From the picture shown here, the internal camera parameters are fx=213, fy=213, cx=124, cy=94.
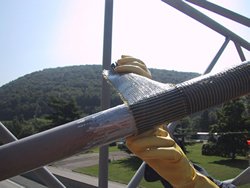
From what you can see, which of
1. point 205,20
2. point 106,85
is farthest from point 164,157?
point 205,20

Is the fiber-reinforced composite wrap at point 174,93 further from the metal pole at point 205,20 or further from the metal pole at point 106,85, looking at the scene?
the metal pole at point 205,20

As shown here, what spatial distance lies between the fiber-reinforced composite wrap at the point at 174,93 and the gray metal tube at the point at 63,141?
0.13 m

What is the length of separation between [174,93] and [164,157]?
0.52m

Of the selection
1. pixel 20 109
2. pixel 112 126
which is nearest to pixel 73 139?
pixel 112 126

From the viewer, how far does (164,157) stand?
1.72m

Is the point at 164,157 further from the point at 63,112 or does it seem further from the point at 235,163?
the point at 63,112

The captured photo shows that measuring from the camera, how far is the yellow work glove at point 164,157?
165 cm

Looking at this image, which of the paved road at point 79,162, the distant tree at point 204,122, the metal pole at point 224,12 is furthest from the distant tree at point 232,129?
the distant tree at point 204,122

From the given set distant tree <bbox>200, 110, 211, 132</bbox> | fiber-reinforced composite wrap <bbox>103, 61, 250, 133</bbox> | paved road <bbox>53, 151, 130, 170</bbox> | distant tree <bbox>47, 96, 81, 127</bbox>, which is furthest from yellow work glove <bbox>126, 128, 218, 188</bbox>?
distant tree <bbox>200, 110, 211, 132</bbox>

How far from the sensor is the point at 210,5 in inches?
159

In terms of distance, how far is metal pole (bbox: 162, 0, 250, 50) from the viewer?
4.06m

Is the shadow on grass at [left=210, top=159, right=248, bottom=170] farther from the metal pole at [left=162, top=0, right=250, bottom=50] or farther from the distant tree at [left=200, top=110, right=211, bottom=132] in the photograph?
the distant tree at [left=200, top=110, right=211, bottom=132]

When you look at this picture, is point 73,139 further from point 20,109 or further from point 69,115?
point 20,109

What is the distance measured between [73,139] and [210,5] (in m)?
3.90
